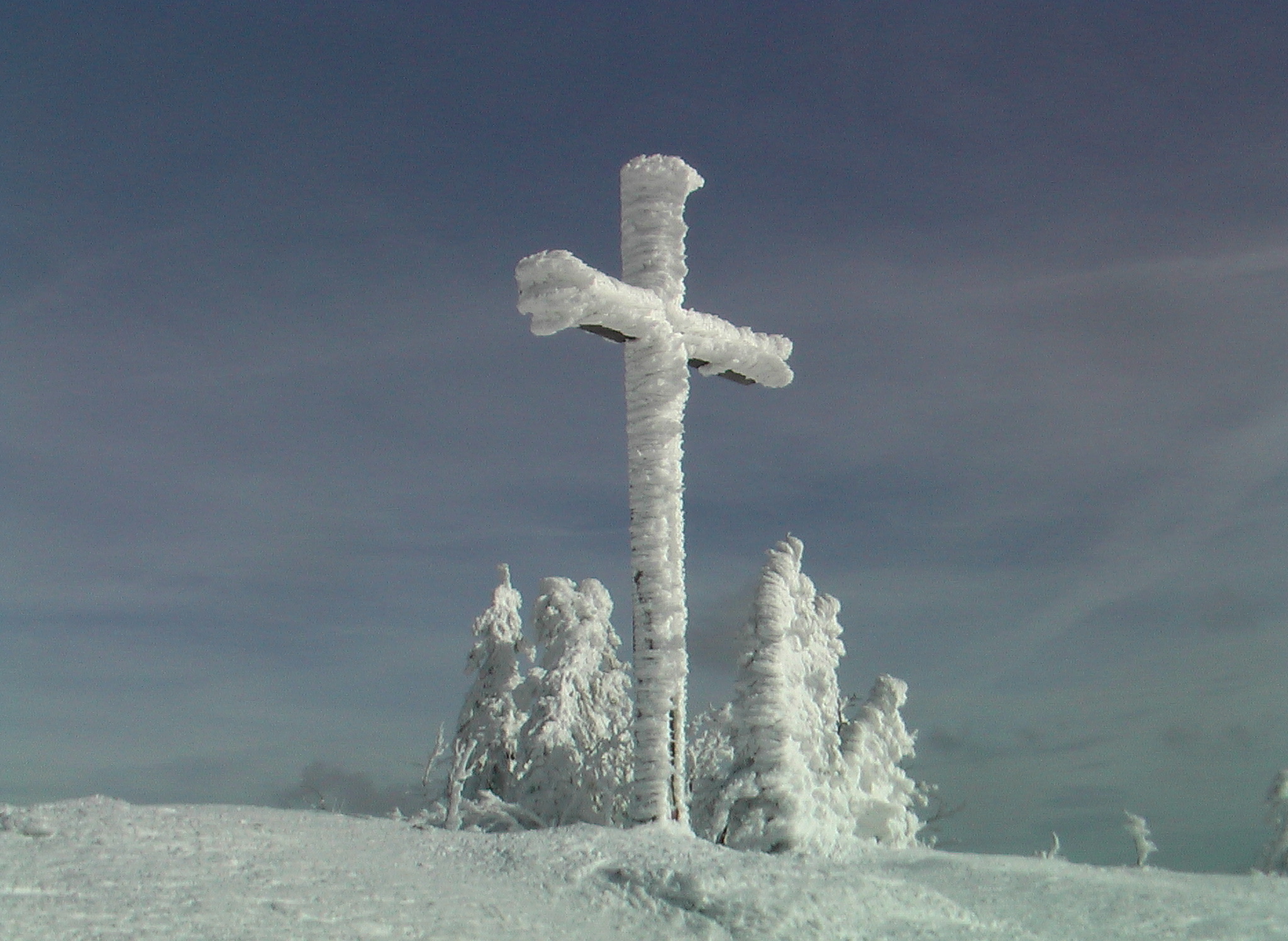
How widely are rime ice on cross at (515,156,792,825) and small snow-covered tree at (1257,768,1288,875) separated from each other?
1999 cm

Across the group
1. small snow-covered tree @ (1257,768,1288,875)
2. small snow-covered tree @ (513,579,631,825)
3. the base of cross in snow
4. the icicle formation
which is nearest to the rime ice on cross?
the base of cross in snow

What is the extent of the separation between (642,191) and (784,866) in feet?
29.3

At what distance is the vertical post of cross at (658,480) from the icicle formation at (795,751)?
497 centimetres

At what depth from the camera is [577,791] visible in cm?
2333

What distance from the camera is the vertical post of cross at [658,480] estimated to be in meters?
13.0

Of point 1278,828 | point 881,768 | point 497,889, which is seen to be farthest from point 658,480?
point 1278,828

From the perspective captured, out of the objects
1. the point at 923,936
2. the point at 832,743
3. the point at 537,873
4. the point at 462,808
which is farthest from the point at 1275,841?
the point at 537,873

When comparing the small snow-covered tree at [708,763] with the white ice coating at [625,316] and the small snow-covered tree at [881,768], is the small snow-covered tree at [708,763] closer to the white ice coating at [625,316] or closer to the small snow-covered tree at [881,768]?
the small snow-covered tree at [881,768]

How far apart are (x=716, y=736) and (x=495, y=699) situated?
642 cm

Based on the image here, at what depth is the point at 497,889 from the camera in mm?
8617

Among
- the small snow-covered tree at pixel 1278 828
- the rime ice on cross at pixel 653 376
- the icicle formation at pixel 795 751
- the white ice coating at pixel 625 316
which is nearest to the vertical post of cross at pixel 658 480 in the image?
the rime ice on cross at pixel 653 376

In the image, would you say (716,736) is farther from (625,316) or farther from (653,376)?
(625,316)

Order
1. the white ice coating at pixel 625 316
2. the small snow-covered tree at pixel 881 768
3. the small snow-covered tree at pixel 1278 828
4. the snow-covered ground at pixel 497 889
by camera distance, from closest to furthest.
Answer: the snow-covered ground at pixel 497 889, the white ice coating at pixel 625 316, the small snow-covered tree at pixel 881 768, the small snow-covered tree at pixel 1278 828

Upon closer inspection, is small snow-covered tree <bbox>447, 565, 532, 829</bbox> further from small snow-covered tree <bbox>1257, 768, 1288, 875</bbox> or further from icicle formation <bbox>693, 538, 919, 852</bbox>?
small snow-covered tree <bbox>1257, 768, 1288, 875</bbox>
